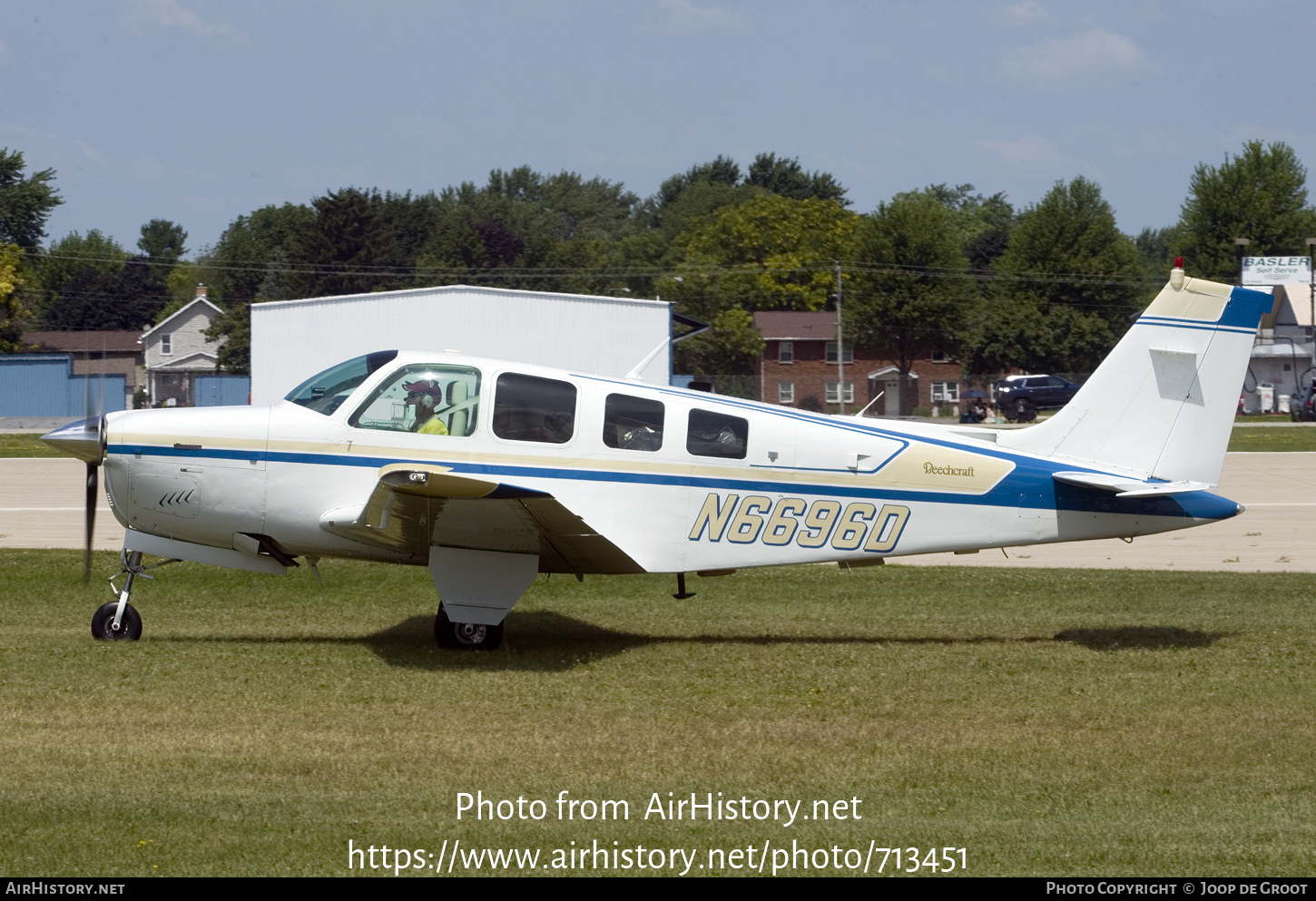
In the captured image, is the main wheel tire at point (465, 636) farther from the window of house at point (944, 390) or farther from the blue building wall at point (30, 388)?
the window of house at point (944, 390)

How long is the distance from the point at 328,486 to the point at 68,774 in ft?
10.9

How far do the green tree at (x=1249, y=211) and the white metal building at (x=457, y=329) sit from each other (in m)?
67.4

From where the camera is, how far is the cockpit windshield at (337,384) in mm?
9367

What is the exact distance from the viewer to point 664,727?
7.53 metres

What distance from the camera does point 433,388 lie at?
30.5ft

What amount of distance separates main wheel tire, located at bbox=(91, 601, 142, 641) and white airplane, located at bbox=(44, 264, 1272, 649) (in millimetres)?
16

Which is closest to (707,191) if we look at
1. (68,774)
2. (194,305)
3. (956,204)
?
(956,204)

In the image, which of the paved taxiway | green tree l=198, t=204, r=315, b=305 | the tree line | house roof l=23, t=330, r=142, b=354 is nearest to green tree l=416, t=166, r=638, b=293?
the tree line

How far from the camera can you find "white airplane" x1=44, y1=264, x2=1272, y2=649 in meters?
9.27

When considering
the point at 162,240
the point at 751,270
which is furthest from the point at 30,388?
the point at 162,240

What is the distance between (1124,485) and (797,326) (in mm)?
68392

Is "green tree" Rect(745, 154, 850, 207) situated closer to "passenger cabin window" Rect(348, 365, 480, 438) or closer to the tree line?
the tree line

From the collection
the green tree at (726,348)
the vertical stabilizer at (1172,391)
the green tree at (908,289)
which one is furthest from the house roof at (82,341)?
the vertical stabilizer at (1172,391)

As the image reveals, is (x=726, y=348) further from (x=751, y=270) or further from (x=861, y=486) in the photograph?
(x=861, y=486)
